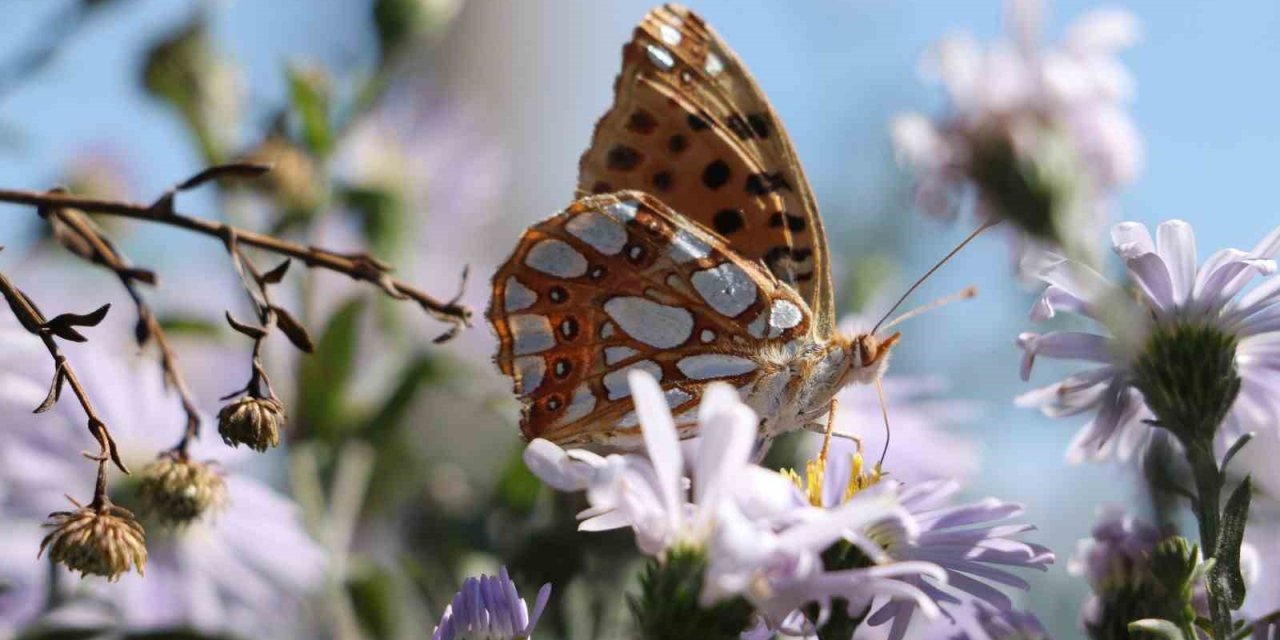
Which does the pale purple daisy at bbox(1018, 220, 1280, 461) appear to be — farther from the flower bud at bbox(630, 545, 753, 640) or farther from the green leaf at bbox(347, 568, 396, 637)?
the green leaf at bbox(347, 568, 396, 637)

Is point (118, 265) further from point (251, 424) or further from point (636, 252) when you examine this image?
point (636, 252)

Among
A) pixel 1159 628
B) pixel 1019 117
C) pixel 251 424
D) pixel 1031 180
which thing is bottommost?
pixel 1159 628

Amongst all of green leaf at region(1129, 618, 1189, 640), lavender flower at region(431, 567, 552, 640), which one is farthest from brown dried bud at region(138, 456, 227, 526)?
green leaf at region(1129, 618, 1189, 640)

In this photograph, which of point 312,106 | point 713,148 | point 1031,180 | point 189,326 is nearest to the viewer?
point 713,148

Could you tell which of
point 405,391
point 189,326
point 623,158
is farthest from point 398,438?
point 623,158

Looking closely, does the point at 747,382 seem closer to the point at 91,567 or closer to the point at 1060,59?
the point at 91,567

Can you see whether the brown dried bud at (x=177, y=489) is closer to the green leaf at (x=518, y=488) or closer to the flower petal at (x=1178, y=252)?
the green leaf at (x=518, y=488)

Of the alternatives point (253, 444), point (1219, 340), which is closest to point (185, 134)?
point (253, 444)
